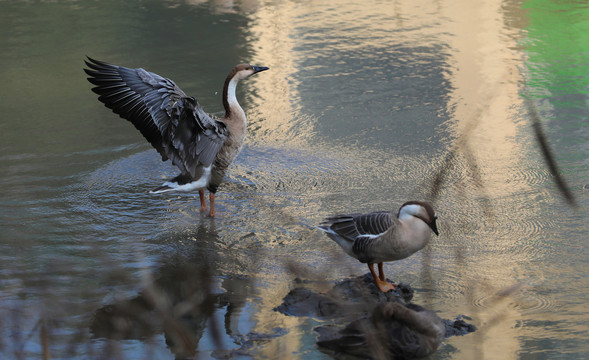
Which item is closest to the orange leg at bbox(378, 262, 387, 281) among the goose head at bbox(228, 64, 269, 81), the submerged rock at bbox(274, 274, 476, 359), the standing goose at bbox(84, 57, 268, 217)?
the submerged rock at bbox(274, 274, 476, 359)

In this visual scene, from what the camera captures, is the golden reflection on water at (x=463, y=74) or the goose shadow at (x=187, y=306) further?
the golden reflection on water at (x=463, y=74)

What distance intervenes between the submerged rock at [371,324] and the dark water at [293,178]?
115mm

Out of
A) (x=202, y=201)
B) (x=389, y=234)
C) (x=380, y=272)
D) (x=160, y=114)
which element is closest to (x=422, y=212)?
(x=389, y=234)

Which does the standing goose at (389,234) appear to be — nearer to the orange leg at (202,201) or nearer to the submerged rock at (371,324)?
the submerged rock at (371,324)

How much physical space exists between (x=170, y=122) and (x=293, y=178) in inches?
67.1

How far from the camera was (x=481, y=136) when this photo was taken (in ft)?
26.9

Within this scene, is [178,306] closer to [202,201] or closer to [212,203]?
[212,203]

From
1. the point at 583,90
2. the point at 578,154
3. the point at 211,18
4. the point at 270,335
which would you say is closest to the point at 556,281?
the point at 270,335

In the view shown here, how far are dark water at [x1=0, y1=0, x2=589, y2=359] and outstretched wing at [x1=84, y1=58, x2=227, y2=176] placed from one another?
66 cm

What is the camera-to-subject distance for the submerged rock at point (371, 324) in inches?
149

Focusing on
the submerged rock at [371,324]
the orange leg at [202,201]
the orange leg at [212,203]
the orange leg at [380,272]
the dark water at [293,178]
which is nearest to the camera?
the submerged rock at [371,324]

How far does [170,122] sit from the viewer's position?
19.9 ft

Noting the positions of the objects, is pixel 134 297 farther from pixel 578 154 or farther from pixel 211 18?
pixel 211 18

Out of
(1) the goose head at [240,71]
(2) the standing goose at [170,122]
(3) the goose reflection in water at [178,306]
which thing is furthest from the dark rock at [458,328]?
(1) the goose head at [240,71]
